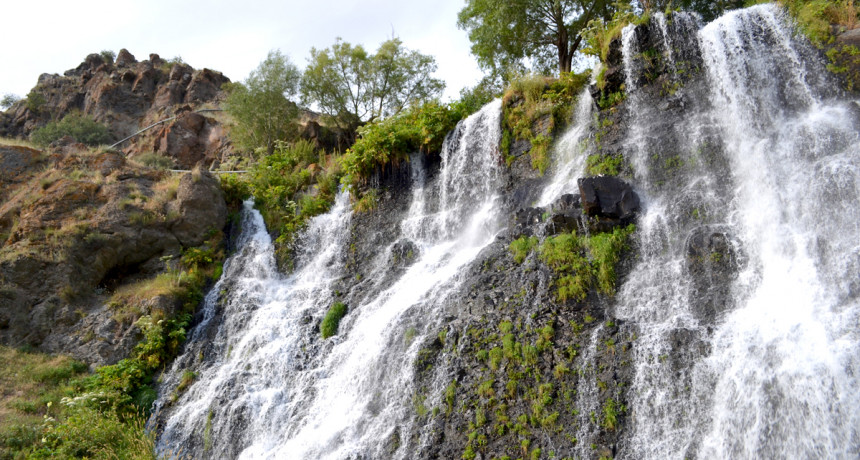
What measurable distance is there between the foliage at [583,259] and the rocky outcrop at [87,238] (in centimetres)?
991

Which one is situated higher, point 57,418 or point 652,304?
point 652,304

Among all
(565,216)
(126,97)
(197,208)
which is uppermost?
(126,97)

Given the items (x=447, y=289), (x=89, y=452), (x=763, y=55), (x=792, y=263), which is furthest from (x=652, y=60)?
(x=89, y=452)

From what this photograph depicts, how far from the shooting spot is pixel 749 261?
339 inches

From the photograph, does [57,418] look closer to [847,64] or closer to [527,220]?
[527,220]

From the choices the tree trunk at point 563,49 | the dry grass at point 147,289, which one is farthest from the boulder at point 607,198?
the dry grass at point 147,289

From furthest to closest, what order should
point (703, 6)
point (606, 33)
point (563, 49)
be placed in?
point (563, 49), point (703, 6), point (606, 33)

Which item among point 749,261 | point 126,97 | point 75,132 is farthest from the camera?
point 126,97

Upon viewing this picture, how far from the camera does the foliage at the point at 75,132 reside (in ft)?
87.1

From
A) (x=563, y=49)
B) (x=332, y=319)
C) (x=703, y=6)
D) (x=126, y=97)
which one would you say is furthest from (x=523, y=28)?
(x=126, y=97)

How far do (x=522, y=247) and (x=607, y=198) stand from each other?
5.95 feet

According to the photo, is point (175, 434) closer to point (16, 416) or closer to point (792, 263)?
point (16, 416)

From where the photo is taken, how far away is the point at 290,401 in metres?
10.6

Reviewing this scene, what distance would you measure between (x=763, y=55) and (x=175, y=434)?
547 inches
